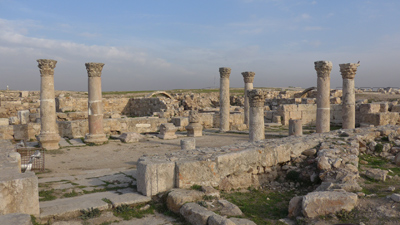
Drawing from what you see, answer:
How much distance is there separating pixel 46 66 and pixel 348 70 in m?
13.0

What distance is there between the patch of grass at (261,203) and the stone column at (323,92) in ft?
27.1

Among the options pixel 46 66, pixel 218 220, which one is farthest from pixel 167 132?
pixel 218 220

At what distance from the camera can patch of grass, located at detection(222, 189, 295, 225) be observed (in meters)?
5.40

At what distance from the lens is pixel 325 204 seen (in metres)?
4.96

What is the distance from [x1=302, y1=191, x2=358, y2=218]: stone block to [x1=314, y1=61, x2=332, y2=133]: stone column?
371 inches

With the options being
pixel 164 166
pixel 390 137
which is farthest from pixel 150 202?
pixel 390 137

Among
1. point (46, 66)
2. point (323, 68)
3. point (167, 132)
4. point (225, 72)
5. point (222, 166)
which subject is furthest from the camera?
point (225, 72)

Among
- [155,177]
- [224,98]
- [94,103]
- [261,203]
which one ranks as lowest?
[261,203]

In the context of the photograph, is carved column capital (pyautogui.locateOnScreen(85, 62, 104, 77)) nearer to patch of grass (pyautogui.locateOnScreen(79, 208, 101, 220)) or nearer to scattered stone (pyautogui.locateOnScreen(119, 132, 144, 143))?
scattered stone (pyautogui.locateOnScreen(119, 132, 144, 143))

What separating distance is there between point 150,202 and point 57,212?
1.60 meters

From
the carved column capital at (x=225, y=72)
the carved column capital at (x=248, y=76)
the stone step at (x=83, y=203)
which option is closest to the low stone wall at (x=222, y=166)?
the stone step at (x=83, y=203)

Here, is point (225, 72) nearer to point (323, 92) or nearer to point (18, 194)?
point (323, 92)

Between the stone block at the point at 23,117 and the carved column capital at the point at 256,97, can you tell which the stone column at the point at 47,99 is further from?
the carved column capital at the point at 256,97

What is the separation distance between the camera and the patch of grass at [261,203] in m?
5.40
